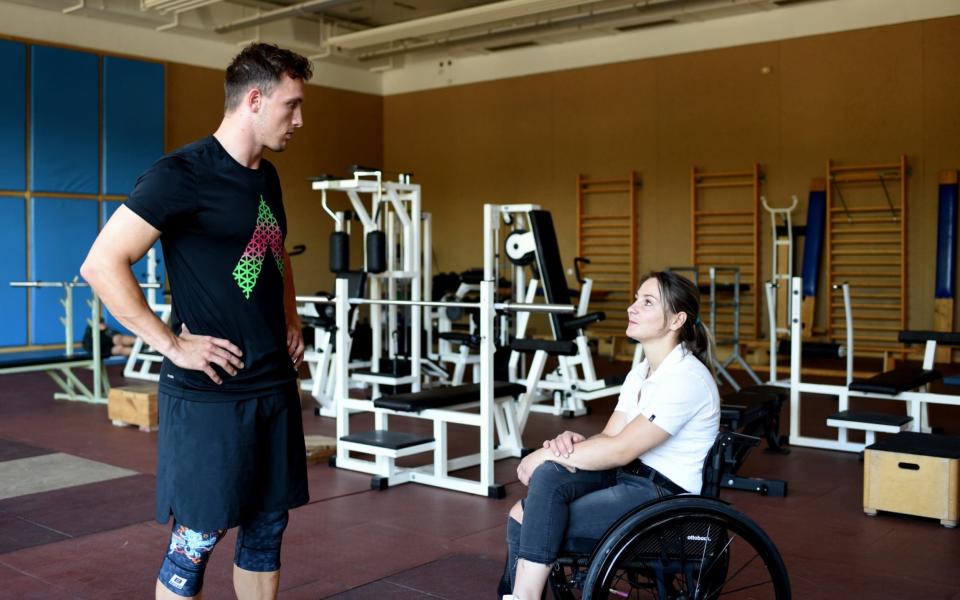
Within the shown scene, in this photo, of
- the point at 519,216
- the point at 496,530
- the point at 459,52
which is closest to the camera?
the point at 496,530

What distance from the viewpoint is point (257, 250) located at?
1838 mm

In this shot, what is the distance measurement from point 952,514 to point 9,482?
3.94m

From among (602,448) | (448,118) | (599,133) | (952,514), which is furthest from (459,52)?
(602,448)

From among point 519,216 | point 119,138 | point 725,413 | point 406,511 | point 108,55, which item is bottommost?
point 406,511

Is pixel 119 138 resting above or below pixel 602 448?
above

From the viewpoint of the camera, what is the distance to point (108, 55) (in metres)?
8.94

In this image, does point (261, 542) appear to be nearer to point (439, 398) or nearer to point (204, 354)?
point (204, 354)

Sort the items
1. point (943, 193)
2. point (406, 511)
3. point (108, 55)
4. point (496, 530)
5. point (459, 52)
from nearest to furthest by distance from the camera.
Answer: point (496, 530) → point (406, 511) → point (943, 193) → point (108, 55) → point (459, 52)

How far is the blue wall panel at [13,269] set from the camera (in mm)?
8203

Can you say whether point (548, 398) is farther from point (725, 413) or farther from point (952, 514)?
point (952, 514)

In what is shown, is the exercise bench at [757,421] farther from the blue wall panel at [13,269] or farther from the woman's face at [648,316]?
the blue wall panel at [13,269]

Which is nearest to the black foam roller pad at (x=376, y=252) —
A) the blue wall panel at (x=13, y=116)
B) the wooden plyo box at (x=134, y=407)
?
the wooden plyo box at (x=134, y=407)

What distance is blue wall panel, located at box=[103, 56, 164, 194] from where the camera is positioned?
893 cm

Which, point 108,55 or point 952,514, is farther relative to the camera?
point 108,55
